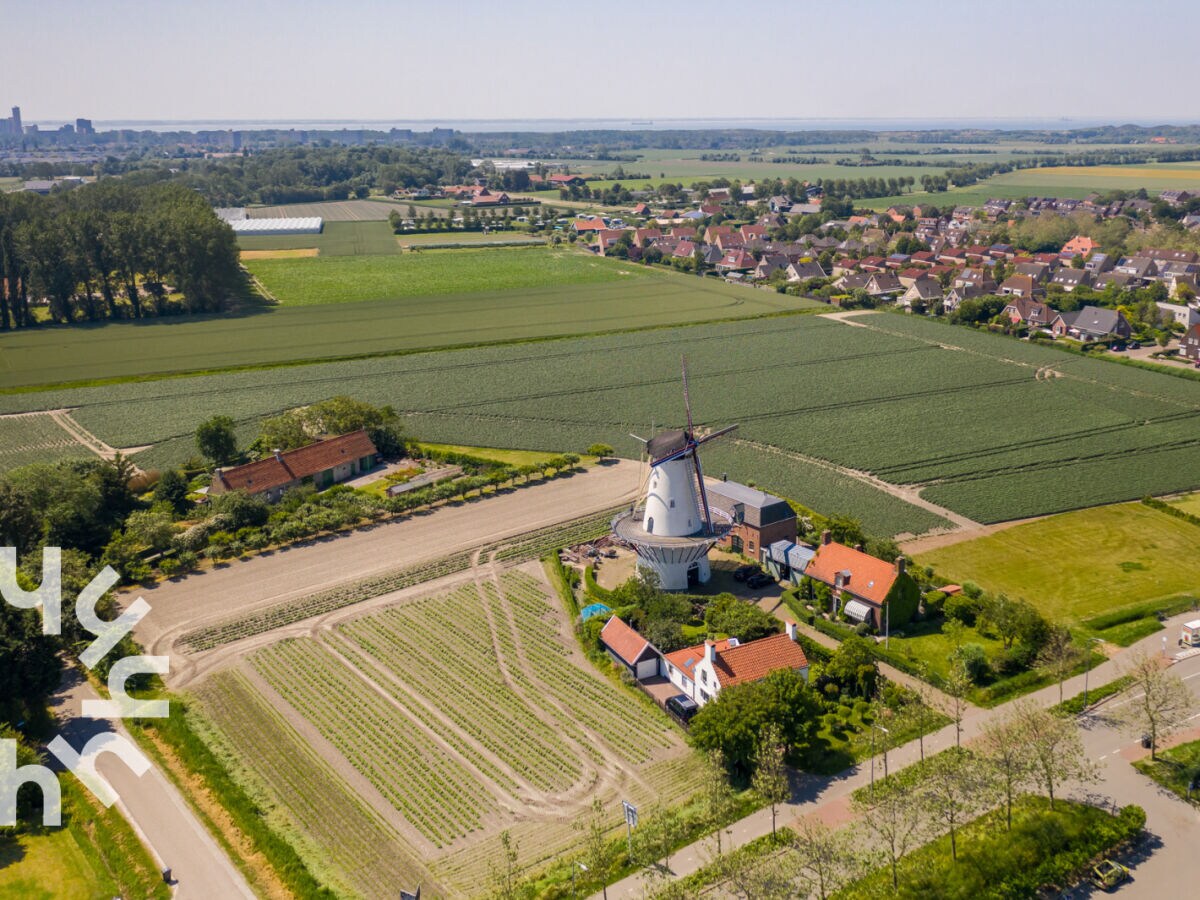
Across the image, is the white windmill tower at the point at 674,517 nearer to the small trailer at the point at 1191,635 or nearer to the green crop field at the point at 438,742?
the green crop field at the point at 438,742

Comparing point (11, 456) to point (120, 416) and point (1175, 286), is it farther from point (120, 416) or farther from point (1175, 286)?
point (1175, 286)

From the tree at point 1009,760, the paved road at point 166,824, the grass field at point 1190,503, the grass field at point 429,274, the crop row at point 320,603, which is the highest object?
the grass field at point 429,274

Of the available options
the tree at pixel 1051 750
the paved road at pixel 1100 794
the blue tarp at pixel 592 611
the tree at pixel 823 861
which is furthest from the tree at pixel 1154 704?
the blue tarp at pixel 592 611

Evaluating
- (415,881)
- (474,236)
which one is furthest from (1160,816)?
(474,236)

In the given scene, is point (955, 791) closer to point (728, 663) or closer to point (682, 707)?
point (728, 663)

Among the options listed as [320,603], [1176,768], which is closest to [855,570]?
[1176,768]

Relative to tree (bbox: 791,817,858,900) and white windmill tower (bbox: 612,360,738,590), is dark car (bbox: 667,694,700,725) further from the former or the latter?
white windmill tower (bbox: 612,360,738,590)

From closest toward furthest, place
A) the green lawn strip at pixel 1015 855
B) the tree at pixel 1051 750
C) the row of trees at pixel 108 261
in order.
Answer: the green lawn strip at pixel 1015 855 < the tree at pixel 1051 750 < the row of trees at pixel 108 261
